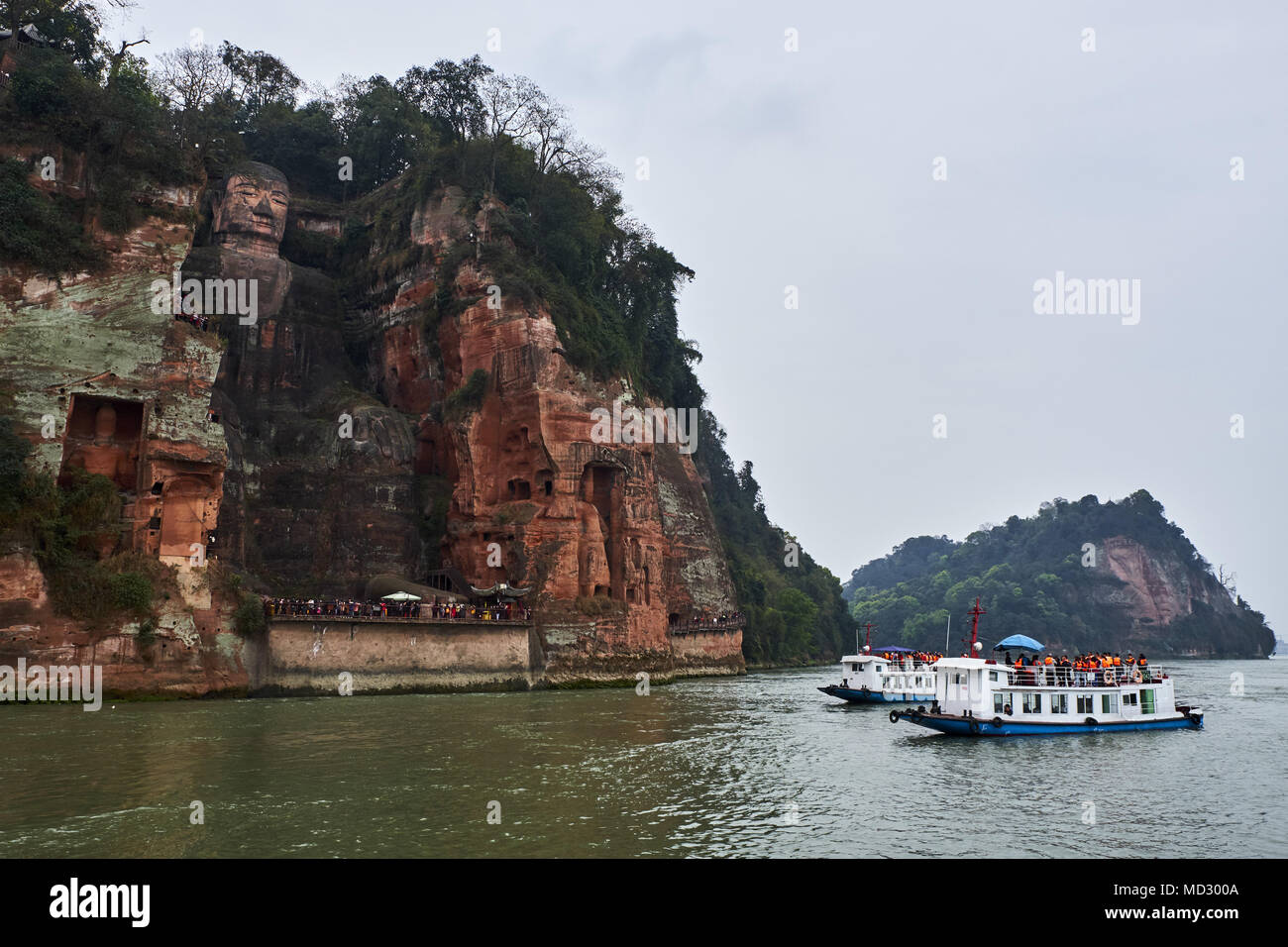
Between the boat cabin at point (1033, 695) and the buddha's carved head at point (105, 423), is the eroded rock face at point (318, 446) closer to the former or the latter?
the buddha's carved head at point (105, 423)

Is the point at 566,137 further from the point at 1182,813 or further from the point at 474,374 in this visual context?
the point at 1182,813

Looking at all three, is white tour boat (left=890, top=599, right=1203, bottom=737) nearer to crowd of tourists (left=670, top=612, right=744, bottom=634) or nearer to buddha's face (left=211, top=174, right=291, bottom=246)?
crowd of tourists (left=670, top=612, right=744, bottom=634)

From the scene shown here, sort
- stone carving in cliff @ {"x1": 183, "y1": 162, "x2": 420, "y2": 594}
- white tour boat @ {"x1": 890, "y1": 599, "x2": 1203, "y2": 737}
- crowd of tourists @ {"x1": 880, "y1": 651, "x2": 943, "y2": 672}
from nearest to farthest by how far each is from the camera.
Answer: white tour boat @ {"x1": 890, "y1": 599, "x2": 1203, "y2": 737}
crowd of tourists @ {"x1": 880, "y1": 651, "x2": 943, "y2": 672}
stone carving in cliff @ {"x1": 183, "y1": 162, "x2": 420, "y2": 594}

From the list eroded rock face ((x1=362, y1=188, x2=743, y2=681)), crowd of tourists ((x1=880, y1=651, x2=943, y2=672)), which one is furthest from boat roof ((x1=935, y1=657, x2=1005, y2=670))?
eroded rock face ((x1=362, y1=188, x2=743, y2=681))

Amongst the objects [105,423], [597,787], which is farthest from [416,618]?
[597,787]

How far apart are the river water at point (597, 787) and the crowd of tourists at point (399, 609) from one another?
8.46 m

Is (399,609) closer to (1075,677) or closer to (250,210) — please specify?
(1075,677)

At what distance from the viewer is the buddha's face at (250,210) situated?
221 ft

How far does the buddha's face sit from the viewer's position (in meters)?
67.4

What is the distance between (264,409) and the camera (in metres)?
62.2

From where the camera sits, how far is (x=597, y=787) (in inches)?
927

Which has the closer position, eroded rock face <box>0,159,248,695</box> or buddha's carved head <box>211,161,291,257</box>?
eroded rock face <box>0,159,248,695</box>
